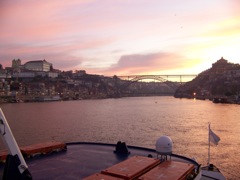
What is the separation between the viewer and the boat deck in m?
13.4

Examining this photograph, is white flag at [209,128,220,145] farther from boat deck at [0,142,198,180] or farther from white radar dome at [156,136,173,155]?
white radar dome at [156,136,173,155]

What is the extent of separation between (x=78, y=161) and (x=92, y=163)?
89cm

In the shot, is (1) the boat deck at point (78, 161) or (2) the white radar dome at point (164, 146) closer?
(1) the boat deck at point (78, 161)

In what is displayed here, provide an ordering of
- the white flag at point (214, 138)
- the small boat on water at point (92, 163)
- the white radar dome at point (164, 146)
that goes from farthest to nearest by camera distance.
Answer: the white flag at point (214, 138), the white radar dome at point (164, 146), the small boat on water at point (92, 163)

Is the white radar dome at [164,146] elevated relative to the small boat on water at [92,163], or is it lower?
elevated

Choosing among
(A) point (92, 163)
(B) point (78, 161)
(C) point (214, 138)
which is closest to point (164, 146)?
(A) point (92, 163)

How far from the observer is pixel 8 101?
164 metres

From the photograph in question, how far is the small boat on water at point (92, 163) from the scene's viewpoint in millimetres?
9258

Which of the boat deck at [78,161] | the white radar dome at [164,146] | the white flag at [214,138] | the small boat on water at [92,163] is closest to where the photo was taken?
the small boat on water at [92,163]

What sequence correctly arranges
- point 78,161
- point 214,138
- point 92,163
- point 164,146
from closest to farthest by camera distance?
point 164,146
point 92,163
point 78,161
point 214,138

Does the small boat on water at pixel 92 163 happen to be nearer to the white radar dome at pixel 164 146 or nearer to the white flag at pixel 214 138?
the white radar dome at pixel 164 146

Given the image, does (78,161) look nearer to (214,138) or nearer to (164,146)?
(164,146)

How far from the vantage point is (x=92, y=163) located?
50.1 feet

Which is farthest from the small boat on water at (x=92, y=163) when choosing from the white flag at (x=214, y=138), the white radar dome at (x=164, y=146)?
the white flag at (x=214, y=138)
